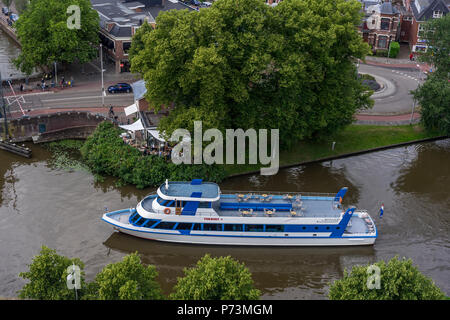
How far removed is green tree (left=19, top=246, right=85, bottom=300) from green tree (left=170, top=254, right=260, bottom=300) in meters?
6.93

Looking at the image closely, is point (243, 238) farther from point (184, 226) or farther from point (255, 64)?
point (255, 64)

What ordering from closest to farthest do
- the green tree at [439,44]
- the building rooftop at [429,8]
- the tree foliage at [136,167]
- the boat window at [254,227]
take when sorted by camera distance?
the boat window at [254,227], the tree foliage at [136,167], the green tree at [439,44], the building rooftop at [429,8]

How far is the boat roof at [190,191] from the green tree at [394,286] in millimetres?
16048

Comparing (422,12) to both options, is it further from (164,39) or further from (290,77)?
(164,39)

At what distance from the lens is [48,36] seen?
77.1 meters

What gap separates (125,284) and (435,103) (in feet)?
162

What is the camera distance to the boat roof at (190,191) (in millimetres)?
48406

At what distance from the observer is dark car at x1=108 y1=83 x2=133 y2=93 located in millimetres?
77188

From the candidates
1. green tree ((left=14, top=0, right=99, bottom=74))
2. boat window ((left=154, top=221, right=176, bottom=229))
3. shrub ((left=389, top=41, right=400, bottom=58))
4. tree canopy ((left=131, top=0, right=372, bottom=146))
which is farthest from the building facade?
boat window ((left=154, top=221, right=176, bottom=229))

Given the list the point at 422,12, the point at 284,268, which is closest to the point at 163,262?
the point at 284,268

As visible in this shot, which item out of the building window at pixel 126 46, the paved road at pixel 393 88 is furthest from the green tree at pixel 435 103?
the building window at pixel 126 46

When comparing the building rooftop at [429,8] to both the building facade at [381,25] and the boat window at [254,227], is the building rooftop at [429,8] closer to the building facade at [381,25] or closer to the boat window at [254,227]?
the building facade at [381,25]

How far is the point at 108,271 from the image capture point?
115 ft

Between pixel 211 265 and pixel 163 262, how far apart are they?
1377 cm
